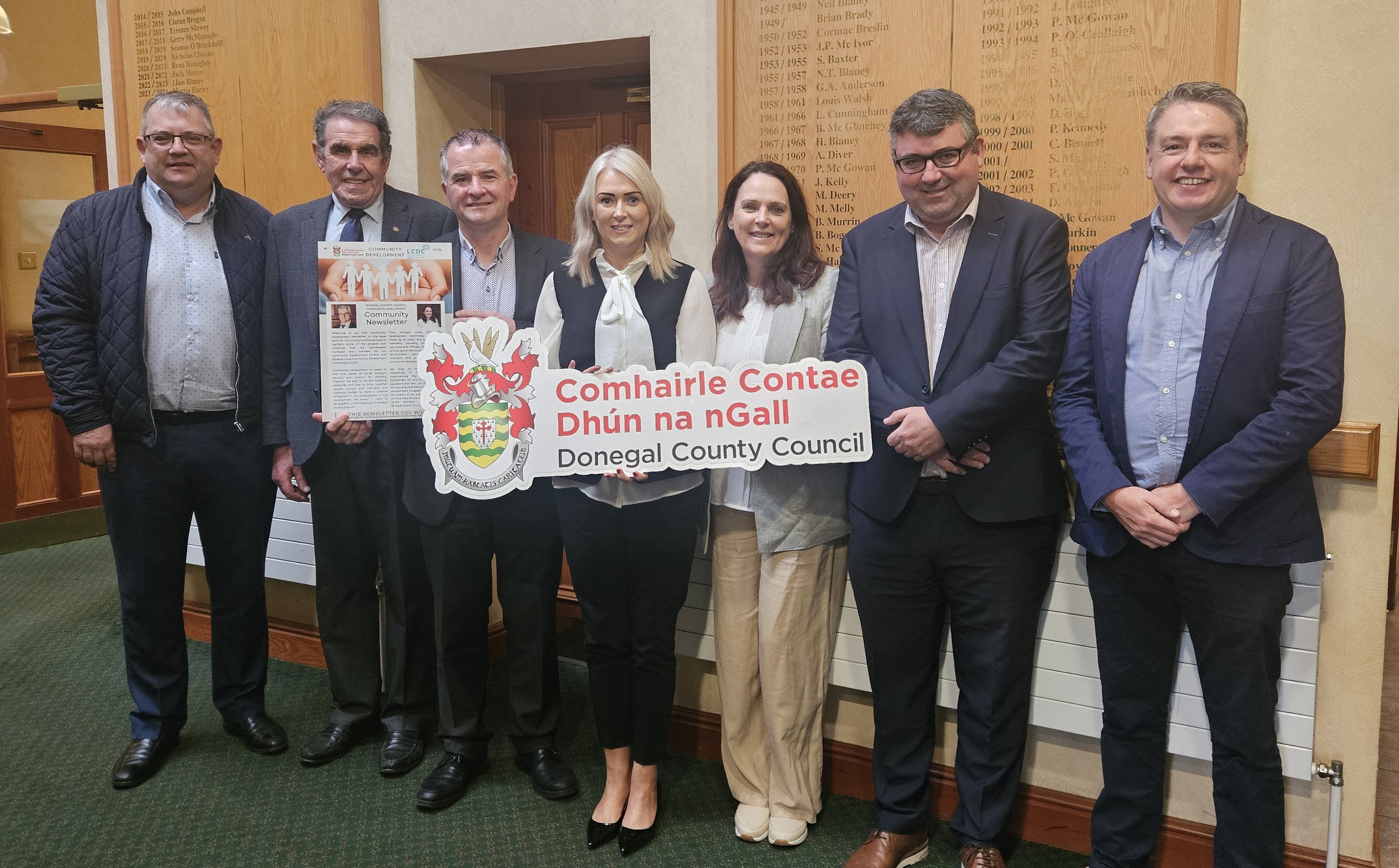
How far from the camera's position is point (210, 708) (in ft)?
10.0

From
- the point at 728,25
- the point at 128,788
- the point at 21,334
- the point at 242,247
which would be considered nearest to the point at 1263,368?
the point at 728,25

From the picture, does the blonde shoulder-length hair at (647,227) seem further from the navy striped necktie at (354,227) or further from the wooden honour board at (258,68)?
the wooden honour board at (258,68)

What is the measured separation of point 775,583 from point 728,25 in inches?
59.7

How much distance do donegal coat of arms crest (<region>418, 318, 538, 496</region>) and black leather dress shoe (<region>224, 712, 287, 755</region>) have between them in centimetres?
116

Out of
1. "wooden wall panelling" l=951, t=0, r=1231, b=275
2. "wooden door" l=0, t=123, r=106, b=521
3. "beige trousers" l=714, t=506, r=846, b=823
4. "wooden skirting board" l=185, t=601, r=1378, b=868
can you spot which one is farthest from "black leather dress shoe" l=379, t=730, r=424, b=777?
"wooden door" l=0, t=123, r=106, b=521

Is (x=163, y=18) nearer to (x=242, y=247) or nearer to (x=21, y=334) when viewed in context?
(x=242, y=247)

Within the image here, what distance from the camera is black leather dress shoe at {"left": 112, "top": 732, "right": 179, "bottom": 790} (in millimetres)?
2590

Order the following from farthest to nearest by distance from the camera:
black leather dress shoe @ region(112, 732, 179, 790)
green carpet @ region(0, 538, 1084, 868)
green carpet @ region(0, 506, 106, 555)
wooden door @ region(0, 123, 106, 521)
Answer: wooden door @ region(0, 123, 106, 521)
green carpet @ region(0, 506, 106, 555)
black leather dress shoe @ region(112, 732, 179, 790)
green carpet @ region(0, 538, 1084, 868)

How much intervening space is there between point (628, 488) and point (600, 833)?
0.86m

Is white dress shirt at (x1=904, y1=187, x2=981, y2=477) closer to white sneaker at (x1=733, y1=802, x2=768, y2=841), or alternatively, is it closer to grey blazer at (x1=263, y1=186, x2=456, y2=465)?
white sneaker at (x1=733, y1=802, x2=768, y2=841)

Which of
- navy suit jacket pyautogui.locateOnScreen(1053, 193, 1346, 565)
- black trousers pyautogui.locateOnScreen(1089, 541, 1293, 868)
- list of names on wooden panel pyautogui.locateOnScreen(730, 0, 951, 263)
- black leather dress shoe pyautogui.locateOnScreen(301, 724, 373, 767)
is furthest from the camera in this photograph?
black leather dress shoe pyautogui.locateOnScreen(301, 724, 373, 767)

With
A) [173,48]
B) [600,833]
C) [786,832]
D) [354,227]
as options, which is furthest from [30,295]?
[786,832]

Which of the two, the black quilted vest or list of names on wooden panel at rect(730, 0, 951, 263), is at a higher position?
list of names on wooden panel at rect(730, 0, 951, 263)

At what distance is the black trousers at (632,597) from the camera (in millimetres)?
2188
